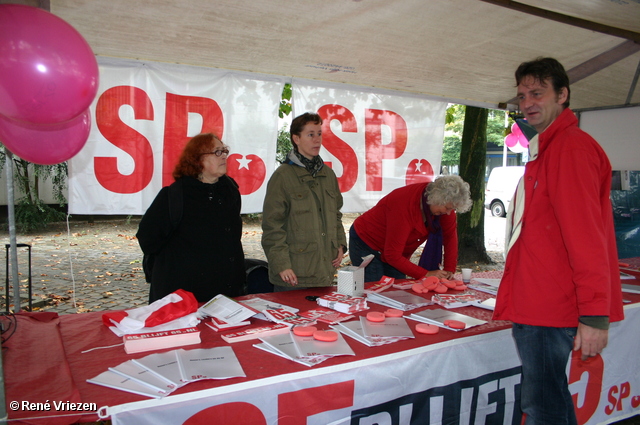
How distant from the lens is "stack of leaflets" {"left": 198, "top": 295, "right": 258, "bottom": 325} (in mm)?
1895

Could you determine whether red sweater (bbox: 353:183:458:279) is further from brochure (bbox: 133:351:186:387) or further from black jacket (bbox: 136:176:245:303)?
brochure (bbox: 133:351:186:387)

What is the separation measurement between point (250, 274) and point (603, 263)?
2.48 meters

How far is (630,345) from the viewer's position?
252 cm

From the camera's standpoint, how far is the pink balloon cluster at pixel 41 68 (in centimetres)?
136

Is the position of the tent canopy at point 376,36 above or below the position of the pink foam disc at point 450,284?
above

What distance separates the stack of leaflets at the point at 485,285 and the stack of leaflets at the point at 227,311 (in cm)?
146

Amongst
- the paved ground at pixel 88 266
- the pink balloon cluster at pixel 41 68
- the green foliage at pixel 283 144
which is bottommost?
the paved ground at pixel 88 266

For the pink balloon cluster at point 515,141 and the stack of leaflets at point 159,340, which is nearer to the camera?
the stack of leaflets at point 159,340

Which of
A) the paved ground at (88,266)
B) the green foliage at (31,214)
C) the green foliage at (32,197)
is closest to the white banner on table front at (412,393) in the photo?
the paved ground at (88,266)

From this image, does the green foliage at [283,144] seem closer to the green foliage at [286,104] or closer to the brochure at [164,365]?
the green foliage at [286,104]

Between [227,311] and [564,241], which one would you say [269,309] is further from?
[564,241]

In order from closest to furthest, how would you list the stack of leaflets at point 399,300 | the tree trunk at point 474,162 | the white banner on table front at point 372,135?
the stack of leaflets at point 399,300 → the white banner on table front at point 372,135 → the tree trunk at point 474,162

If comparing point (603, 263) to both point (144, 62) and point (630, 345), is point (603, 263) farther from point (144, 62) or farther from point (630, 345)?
point (144, 62)

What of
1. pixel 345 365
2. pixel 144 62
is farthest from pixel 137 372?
pixel 144 62
